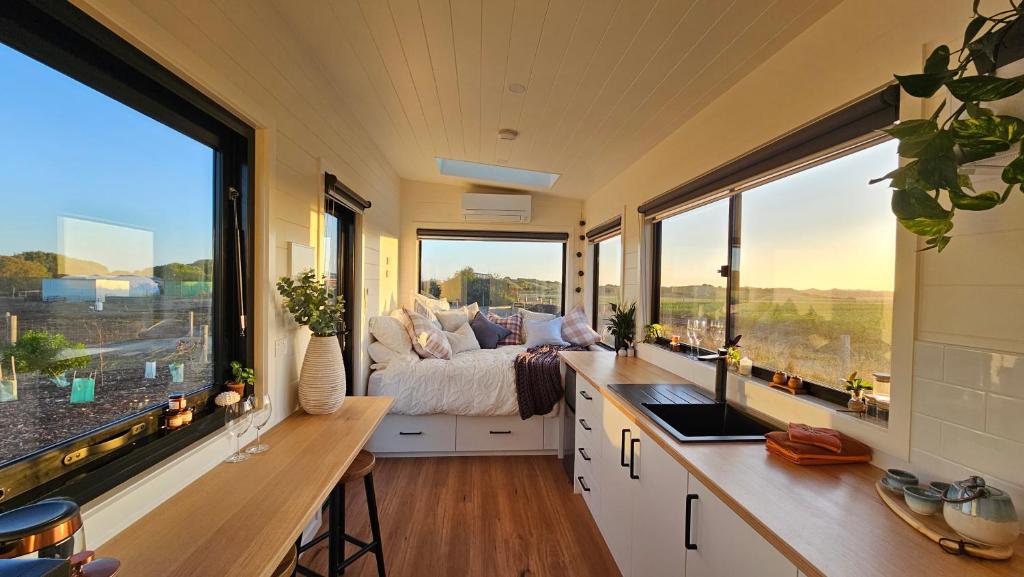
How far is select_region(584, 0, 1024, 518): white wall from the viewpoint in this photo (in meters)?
0.89

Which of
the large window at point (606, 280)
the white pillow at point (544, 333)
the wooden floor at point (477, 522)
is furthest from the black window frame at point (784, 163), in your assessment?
the white pillow at point (544, 333)

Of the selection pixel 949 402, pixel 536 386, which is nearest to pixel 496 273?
pixel 536 386

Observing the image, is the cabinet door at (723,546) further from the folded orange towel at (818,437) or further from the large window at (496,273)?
the large window at (496,273)

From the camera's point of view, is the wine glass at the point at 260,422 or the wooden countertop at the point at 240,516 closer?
the wooden countertop at the point at 240,516

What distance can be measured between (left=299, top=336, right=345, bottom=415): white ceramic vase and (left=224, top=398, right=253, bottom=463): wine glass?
1.24ft

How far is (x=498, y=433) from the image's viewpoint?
3.28 m

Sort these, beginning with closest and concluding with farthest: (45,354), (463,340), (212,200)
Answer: (45,354) < (212,200) < (463,340)

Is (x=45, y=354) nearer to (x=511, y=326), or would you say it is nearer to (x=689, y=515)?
(x=689, y=515)

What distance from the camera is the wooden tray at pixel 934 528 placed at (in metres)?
0.78

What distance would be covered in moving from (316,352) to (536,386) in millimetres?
1896

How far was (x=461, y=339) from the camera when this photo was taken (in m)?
3.96

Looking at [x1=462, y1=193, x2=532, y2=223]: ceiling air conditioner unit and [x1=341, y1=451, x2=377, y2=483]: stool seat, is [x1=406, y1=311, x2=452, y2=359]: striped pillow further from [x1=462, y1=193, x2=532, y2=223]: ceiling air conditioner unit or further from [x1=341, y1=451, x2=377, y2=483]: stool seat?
[x1=341, y1=451, x2=377, y2=483]: stool seat

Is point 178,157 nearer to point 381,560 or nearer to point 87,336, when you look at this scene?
point 87,336

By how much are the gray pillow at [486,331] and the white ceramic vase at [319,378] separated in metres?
2.47
